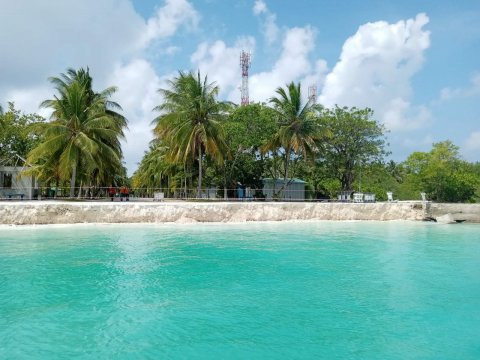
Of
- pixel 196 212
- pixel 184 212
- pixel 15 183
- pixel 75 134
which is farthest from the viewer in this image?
pixel 15 183

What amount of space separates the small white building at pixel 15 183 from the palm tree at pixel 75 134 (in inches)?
124

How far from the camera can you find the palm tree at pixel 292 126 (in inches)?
1353

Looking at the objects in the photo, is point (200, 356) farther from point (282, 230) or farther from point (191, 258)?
point (282, 230)

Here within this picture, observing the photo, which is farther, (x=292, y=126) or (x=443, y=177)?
(x=443, y=177)

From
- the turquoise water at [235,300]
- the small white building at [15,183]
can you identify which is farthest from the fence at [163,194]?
the turquoise water at [235,300]

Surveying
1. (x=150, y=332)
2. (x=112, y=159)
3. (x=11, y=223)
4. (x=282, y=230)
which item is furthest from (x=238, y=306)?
(x=112, y=159)

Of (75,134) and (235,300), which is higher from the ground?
(75,134)

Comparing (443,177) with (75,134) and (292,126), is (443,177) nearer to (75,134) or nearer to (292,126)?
(292,126)

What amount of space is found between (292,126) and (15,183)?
22.9 m

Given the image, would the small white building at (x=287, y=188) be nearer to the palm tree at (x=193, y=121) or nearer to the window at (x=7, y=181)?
the palm tree at (x=193, y=121)

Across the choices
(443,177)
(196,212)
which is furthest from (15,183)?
(443,177)

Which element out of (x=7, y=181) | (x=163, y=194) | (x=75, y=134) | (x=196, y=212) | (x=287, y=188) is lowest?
(x=196, y=212)

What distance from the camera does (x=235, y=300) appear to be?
9.52m

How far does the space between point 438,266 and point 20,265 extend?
13.8 meters
